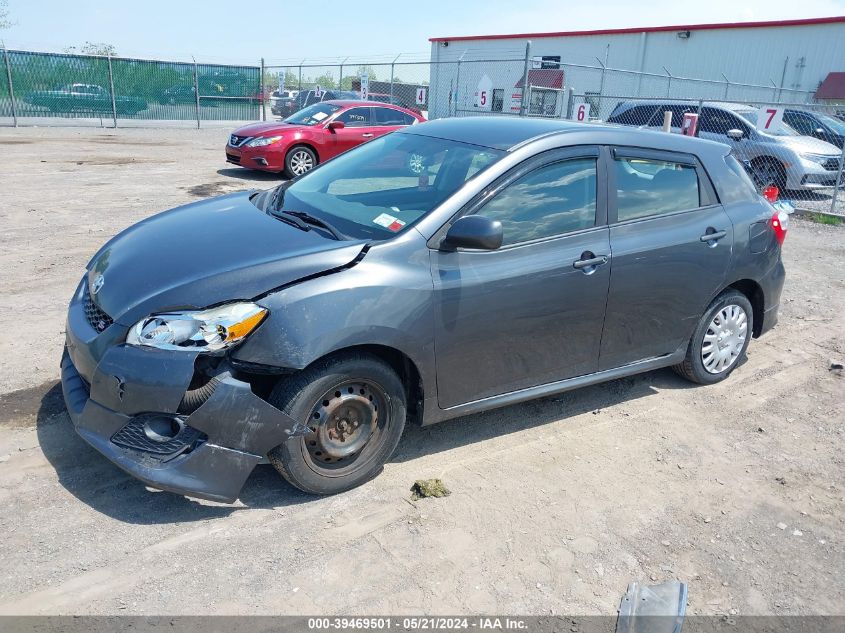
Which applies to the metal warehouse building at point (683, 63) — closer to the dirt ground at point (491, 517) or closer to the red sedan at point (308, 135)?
the red sedan at point (308, 135)

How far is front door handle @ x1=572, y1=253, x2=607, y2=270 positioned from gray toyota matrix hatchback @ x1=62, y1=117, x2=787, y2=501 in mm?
13

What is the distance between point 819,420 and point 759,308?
2.98 ft

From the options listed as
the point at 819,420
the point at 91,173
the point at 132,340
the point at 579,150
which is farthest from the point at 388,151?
the point at 91,173

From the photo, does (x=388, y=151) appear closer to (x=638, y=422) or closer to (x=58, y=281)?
(x=638, y=422)

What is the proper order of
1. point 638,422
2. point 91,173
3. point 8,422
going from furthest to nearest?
point 91,173 < point 638,422 < point 8,422

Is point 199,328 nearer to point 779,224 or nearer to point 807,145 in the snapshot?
point 779,224

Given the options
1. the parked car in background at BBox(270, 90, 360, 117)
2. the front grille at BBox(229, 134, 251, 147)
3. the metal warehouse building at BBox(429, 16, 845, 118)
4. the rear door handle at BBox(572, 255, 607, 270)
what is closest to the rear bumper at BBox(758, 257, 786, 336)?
the rear door handle at BBox(572, 255, 607, 270)

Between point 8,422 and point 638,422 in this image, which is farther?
point 638,422

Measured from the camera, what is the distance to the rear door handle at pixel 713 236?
453 cm

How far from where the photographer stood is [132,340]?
3.06 m

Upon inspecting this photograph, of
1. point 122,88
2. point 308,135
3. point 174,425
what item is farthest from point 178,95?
point 174,425

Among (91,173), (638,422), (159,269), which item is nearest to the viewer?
(159,269)

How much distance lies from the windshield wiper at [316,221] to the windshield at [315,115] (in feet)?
33.7

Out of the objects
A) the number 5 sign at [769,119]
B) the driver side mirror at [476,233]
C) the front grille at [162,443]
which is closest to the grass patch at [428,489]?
the front grille at [162,443]
